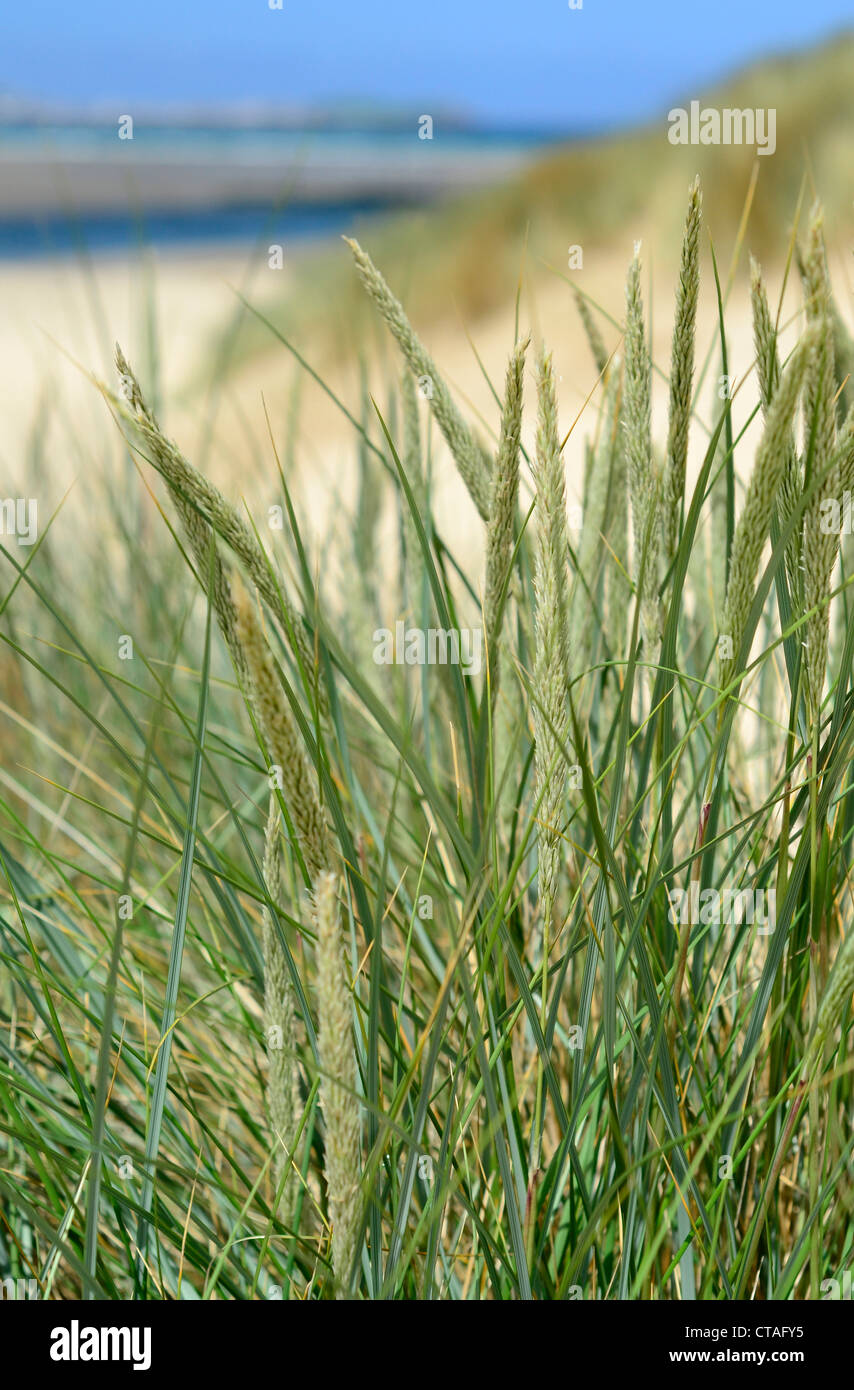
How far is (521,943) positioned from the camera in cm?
70

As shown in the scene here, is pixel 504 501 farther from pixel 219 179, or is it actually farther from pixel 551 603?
pixel 219 179

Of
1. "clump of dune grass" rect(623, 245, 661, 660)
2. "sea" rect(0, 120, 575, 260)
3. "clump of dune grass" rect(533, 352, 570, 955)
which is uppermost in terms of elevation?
"sea" rect(0, 120, 575, 260)

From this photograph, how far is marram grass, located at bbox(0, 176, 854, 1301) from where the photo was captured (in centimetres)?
43

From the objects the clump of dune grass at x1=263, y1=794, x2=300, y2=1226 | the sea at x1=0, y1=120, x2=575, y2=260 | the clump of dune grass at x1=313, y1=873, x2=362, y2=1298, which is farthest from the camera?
the sea at x1=0, y1=120, x2=575, y2=260

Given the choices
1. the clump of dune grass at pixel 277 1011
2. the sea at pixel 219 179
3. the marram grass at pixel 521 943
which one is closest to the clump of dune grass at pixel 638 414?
the marram grass at pixel 521 943

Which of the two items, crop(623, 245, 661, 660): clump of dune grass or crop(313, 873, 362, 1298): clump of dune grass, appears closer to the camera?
crop(313, 873, 362, 1298): clump of dune grass

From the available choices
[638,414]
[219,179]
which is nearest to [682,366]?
[638,414]

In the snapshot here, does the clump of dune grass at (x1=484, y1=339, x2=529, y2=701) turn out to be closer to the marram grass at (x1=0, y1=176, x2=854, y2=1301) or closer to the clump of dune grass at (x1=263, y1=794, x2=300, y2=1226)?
the marram grass at (x1=0, y1=176, x2=854, y2=1301)

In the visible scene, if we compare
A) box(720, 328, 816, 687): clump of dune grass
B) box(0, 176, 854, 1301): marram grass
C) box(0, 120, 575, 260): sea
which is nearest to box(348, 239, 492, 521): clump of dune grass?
box(0, 176, 854, 1301): marram grass

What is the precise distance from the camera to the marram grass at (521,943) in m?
0.43

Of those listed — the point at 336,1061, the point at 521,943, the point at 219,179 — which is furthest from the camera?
the point at 219,179
